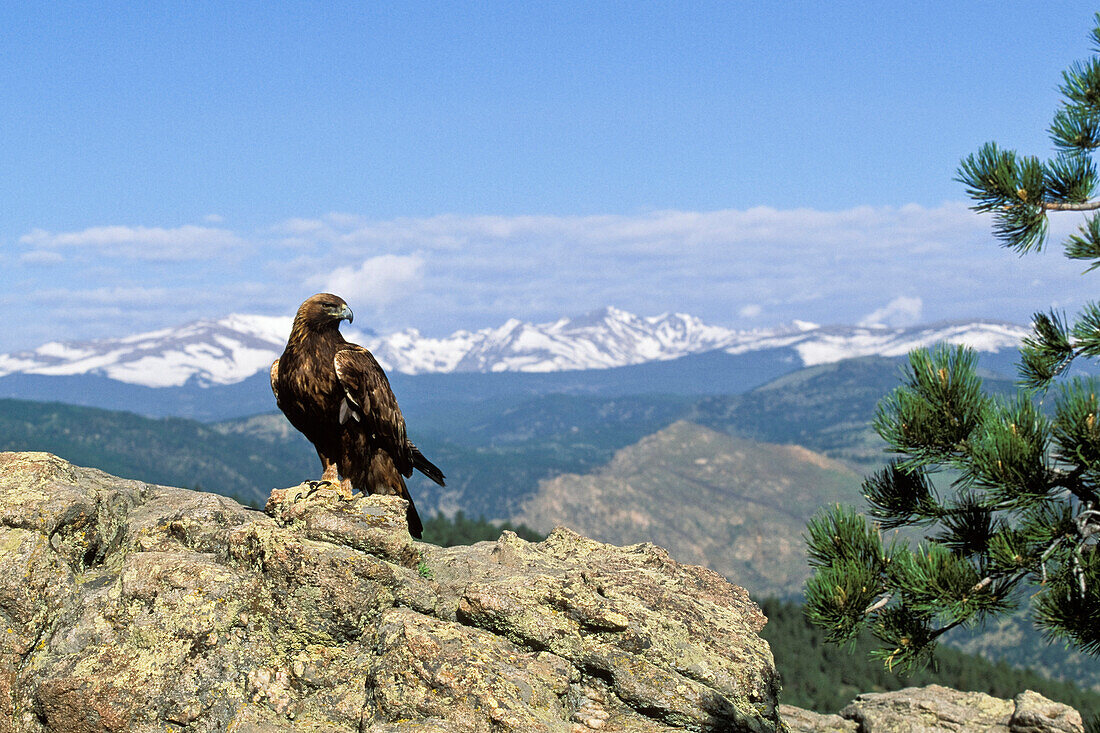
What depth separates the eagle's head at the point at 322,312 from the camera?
1631 centimetres

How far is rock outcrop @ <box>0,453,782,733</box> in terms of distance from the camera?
1160cm

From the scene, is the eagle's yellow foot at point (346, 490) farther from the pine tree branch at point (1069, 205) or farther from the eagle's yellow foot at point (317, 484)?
the pine tree branch at point (1069, 205)

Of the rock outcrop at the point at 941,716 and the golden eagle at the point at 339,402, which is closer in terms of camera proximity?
Answer: the golden eagle at the point at 339,402

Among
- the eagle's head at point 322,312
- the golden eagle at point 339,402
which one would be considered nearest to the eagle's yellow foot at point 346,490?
the golden eagle at point 339,402

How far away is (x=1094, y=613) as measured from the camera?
11.9m

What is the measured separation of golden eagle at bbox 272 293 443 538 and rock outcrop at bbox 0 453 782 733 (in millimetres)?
2272

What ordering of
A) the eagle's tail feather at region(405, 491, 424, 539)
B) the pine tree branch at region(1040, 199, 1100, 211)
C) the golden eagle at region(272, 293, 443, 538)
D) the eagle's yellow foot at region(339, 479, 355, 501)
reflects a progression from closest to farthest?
the pine tree branch at region(1040, 199, 1100, 211) → the eagle's yellow foot at region(339, 479, 355, 501) → the golden eagle at region(272, 293, 443, 538) → the eagle's tail feather at region(405, 491, 424, 539)

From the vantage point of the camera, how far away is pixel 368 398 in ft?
54.0

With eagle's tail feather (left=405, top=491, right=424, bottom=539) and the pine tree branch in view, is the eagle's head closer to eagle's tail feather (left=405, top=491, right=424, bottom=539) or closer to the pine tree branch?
eagle's tail feather (left=405, top=491, right=424, bottom=539)

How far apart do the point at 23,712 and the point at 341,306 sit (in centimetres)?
830

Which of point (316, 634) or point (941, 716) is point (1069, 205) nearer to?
point (941, 716)

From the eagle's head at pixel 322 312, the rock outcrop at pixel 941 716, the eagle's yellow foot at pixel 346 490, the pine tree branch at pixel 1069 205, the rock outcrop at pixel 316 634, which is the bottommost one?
the rock outcrop at pixel 941 716

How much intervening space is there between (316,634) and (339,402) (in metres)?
4.90

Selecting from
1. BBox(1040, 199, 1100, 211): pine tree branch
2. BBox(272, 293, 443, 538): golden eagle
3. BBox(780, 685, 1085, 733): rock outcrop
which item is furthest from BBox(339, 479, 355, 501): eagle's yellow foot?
BBox(1040, 199, 1100, 211): pine tree branch
